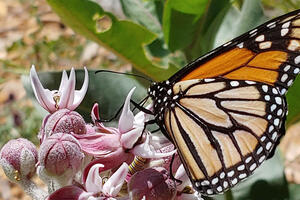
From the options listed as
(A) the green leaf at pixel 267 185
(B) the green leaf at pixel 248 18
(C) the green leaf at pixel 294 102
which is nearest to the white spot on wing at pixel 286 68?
(C) the green leaf at pixel 294 102

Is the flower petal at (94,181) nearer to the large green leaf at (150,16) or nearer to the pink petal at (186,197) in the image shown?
the pink petal at (186,197)

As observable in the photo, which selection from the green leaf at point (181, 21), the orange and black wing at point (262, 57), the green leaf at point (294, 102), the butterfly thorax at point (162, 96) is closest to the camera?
the orange and black wing at point (262, 57)

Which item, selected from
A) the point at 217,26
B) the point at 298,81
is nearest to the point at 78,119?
the point at 298,81

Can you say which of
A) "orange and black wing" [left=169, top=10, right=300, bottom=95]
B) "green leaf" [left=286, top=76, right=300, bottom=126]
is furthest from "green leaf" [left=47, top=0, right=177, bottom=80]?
"orange and black wing" [left=169, top=10, right=300, bottom=95]

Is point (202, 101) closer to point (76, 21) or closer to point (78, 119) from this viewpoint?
point (78, 119)

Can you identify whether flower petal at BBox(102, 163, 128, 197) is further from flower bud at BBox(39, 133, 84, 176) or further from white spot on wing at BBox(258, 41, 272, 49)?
white spot on wing at BBox(258, 41, 272, 49)

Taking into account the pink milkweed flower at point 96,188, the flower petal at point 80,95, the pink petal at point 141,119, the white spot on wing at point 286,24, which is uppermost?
the white spot on wing at point 286,24

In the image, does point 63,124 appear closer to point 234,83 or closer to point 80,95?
point 80,95
